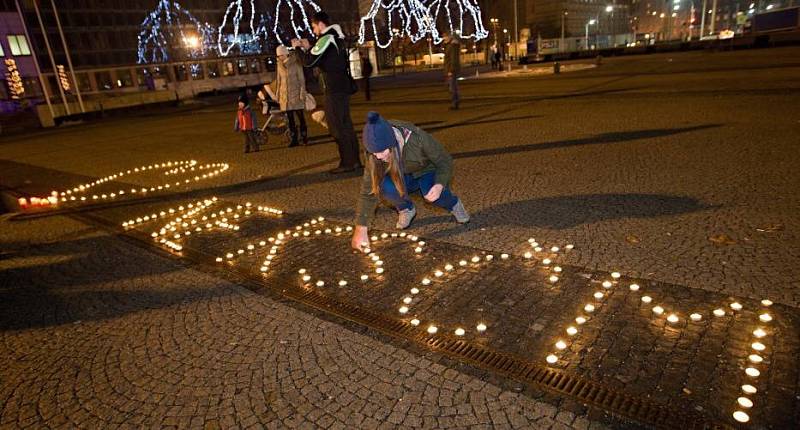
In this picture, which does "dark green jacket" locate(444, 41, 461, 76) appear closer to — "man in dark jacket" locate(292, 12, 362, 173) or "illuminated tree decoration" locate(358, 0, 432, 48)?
"man in dark jacket" locate(292, 12, 362, 173)

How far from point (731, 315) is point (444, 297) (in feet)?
6.34

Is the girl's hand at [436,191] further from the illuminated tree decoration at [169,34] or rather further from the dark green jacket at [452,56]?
the illuminated tree decoration at [169,34]

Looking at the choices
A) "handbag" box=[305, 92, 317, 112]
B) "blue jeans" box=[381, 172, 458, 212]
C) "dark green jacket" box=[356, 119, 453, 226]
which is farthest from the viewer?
"handbag" box=[305, 92, 317, 112]

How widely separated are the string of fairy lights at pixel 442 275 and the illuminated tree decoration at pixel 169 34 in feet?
211

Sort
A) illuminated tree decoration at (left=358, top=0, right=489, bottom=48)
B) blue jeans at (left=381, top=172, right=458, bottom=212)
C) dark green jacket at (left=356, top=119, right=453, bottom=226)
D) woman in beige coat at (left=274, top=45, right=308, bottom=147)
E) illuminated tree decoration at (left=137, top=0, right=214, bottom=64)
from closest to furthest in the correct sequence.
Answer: dark green jacket at (left=356, top=119, right=453, bottom=226), blue jeans at (left=381, top=172, right=458, bottom=212), woman in beige coat at (left=274, top=45, right=308, bottom=147), illuminated tree decoration at (left=358, top=0, right=489, bottom=48), illuminated tree decoration at (left=137, top=0, right=214, bottom=64)

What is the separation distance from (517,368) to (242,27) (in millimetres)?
74324

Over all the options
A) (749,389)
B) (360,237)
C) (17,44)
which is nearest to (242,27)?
(17,44)

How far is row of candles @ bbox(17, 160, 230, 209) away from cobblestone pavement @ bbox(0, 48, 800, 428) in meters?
0.52

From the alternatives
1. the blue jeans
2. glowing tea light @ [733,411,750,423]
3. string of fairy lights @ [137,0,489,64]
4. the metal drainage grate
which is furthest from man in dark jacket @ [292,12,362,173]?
string of fairy lights @ [137,0,489,64]

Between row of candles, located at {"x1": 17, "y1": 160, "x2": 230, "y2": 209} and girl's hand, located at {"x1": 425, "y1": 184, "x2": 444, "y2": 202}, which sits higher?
girl's hand, located at {"x1": 425, "y1": 184, "x2": 444, "y2": 202}

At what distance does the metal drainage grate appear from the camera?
2.47m

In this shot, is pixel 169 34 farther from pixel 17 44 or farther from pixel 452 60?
pixel 452 60

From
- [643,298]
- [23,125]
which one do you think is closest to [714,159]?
[643,298]

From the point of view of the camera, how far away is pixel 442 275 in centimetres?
423
